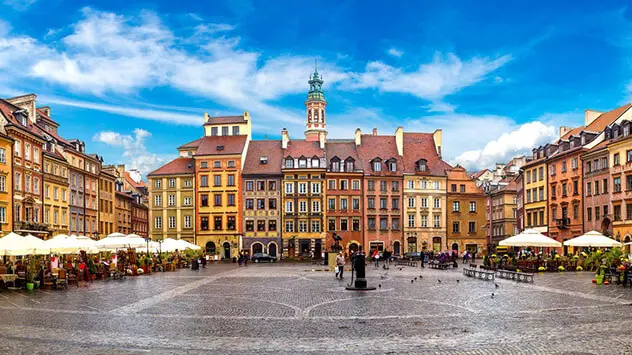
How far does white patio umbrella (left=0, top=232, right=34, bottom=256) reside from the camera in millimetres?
29737

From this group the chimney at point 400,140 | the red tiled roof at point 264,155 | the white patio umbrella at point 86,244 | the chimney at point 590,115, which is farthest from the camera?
the chimney at point 400,140

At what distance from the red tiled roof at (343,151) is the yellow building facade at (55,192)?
31.7 metres

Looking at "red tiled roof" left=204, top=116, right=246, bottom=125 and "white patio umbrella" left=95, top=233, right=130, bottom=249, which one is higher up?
"red tiled roof" left=204, top=116, right=246, bottom=125

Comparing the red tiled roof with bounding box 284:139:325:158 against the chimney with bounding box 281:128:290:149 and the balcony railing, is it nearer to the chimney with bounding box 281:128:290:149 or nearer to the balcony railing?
the chimney with bounding box 281:128:290:149

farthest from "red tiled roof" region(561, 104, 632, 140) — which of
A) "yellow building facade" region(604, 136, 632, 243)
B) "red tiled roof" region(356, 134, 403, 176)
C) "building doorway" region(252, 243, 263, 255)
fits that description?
"building doorway" region(252, 243, 263, 255)

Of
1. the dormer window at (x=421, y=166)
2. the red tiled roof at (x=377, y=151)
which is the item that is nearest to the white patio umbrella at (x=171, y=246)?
the red tiled roof at (x=377, y=151)

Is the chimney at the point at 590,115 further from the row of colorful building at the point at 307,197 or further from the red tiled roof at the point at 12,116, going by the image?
the red tiled roof at the point at 12,116

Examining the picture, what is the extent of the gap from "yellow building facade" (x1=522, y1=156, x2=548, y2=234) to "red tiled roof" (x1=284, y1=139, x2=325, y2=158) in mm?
23299

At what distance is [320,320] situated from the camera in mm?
19453

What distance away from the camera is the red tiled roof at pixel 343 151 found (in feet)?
273

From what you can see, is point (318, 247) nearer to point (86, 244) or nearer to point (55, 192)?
point (55, 192)

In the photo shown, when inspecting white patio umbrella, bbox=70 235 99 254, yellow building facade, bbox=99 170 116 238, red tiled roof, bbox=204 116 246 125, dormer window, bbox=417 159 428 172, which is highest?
red tiled roof, bbox=204 116 246 125

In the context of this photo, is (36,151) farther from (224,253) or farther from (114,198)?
(224,253)

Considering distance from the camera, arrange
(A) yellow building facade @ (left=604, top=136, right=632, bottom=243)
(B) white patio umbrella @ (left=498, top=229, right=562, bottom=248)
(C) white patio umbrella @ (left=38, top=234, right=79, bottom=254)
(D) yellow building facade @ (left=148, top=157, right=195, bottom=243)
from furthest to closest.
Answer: (D) yellow building facade @ (left=148, top=157, right=195, bottom=243) < (A) yellow building facade @ (left=604, top=136, right=632, bottom=243) < (B) white patio umbrella @ (left=498, top=229, right=562, bottom=248) < (C) white patio umbrella @ (left=38, top=234, right=79, bottom=254)
